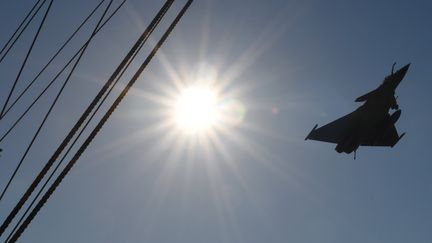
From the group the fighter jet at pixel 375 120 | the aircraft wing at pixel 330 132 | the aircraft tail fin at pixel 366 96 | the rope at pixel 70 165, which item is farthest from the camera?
the aircraft wing at pixel 330 132

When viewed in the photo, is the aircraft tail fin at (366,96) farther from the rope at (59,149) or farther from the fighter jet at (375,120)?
the rope at (59,149)

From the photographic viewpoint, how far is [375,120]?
81.1 feet

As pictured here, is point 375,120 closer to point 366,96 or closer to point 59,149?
point 366,96

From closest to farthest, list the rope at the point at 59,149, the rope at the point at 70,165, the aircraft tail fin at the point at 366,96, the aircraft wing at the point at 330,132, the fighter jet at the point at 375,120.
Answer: the rope at the point at 70,165 < the rope at the point at 59,149 < the fighter jet at the point at 375,120 < the aircraft tail fin at the point at 366,96 < the aircraft wing at the point at 330,132

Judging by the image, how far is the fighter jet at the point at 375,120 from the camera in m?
24.6

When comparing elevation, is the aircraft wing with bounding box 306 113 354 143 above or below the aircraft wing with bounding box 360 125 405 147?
above

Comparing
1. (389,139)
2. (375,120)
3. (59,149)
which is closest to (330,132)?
(389,139)

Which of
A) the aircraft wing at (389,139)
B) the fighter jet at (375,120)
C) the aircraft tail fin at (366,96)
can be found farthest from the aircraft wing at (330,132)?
the fighter jet at (375,120)

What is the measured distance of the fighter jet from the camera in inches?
968

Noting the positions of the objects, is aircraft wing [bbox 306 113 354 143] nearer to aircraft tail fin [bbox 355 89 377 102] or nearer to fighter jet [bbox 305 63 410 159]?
aircraft tail fin [bbox 355 89 377 102]

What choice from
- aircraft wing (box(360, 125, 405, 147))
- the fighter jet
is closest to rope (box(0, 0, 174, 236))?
the fighter jet

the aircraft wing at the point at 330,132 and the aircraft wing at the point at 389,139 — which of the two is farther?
the aircraft wing at the point at 330,132

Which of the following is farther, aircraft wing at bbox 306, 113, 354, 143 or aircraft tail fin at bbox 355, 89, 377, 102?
aircraft wing at bbox 306, 113, 354, 143

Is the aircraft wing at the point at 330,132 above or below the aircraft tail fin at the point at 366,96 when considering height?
above
